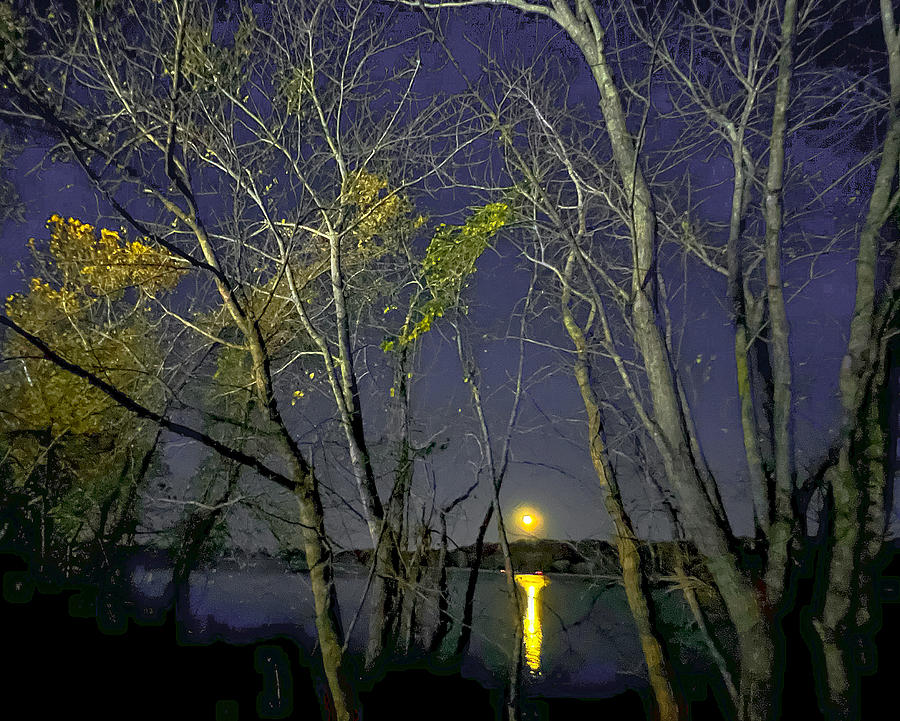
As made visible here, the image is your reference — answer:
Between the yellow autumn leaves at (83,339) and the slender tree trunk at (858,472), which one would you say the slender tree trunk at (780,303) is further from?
the yellow autumn leaves at (83,339)

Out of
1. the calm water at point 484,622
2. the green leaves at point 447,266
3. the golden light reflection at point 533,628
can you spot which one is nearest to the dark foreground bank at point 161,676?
the calm water at point 484,622

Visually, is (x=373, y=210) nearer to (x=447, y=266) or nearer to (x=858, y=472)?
(x=447, y=266)

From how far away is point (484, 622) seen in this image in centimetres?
3584

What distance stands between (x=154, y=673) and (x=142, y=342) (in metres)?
6.69

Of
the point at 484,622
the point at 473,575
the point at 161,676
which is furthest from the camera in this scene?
the point at 484,622

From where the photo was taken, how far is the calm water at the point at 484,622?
1139cm

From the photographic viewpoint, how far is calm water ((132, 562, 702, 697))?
1139 cm

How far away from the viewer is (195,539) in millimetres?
9969

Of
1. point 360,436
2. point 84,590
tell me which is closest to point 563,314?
point 360,436

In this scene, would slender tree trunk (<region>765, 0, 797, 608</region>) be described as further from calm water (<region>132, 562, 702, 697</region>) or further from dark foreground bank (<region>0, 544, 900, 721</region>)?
dark foreground bank (<region>0, 544, 900, 721</region>)

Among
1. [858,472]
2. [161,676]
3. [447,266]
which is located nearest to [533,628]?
[161,676]

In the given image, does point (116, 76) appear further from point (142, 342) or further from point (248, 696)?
point (248, 696)

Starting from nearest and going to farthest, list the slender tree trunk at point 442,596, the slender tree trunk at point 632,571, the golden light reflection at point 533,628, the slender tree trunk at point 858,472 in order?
1. the slender tree trunk at point 858,472
2. the slender tree trunk at point 442,596
3. the slender tree trunk at point 632,571
4. the golden light reflection at point 533,628

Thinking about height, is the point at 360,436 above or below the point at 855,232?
below
